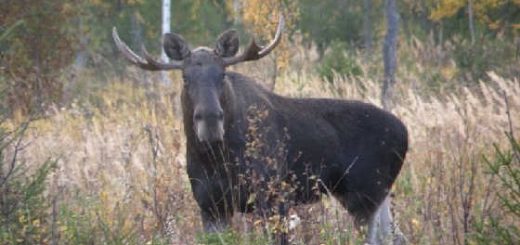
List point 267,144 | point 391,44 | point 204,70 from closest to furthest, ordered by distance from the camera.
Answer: point 204,70
point 267,144
point 391,44

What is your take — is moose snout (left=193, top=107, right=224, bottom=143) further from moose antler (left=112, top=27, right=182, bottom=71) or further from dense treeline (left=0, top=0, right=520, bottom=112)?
dense treeline (left=0, top=0, right=520, bottom=112)

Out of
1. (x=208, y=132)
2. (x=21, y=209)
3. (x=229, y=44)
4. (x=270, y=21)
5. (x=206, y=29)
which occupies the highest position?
(x=270, y=21)

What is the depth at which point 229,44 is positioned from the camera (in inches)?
291

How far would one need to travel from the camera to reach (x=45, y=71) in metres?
15.3

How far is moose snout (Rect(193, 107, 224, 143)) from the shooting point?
661cm

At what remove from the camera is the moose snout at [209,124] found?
6613 mm

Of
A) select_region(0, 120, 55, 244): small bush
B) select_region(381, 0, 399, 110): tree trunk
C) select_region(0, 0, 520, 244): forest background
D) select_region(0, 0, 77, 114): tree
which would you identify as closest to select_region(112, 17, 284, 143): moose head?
select_region(0, 0, 520, 244): forest background

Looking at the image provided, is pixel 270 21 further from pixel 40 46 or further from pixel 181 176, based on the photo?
pixel 181 176

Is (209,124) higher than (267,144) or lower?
higher

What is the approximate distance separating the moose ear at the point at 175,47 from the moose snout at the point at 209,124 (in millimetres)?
793

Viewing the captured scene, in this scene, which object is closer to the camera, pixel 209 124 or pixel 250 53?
pixel 209 124

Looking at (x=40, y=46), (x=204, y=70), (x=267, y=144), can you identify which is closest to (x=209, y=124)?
(x=204, y=70)

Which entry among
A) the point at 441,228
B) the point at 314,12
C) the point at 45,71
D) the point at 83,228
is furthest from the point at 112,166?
the point at 314,12

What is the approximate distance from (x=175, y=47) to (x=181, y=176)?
196 centimetres
